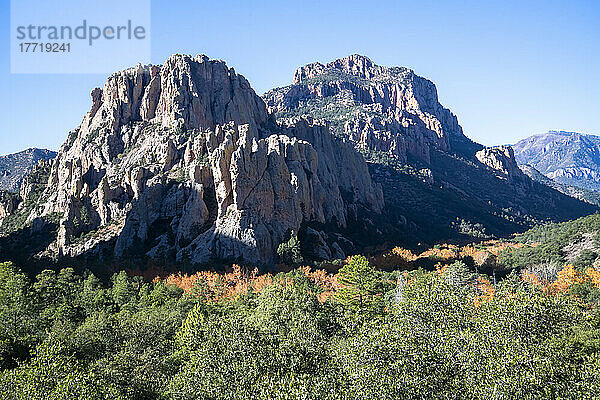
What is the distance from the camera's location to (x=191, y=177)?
4055 inches

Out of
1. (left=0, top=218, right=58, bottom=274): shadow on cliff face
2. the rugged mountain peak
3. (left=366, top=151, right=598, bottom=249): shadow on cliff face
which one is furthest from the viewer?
(left=366, top=151, right=598, bottom=249): shadow on cliff face

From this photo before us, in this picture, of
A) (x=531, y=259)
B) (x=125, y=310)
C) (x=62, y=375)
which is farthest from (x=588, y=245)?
(x=62, y=375)

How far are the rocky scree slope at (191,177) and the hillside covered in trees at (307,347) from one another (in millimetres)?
40994

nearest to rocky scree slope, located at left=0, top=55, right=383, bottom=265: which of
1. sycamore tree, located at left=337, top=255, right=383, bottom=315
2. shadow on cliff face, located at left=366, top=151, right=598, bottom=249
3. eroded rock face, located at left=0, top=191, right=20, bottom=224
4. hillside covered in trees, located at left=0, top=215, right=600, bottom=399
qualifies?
eroded rock face, located at left=0, top=191, right=20, bottom=224

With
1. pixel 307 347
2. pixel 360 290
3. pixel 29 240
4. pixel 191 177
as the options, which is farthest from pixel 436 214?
pixel 307 347

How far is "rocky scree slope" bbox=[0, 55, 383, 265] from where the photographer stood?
315ft

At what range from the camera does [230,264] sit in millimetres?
85625

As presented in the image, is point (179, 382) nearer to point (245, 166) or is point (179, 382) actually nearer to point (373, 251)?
point (245, 166)

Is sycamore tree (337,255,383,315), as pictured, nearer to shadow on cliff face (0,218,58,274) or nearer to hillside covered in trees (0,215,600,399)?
hillside covered in trees (0,215,600,399)

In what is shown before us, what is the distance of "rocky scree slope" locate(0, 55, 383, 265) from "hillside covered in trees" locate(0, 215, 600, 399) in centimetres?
4099

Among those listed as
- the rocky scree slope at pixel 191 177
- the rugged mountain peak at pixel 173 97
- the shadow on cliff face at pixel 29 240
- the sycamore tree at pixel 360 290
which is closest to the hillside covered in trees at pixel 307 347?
the sycamore tree at pixel 360 290

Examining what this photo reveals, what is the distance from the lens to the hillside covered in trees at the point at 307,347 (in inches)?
911

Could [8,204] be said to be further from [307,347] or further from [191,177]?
[307,347]

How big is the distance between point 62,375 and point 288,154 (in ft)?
304
